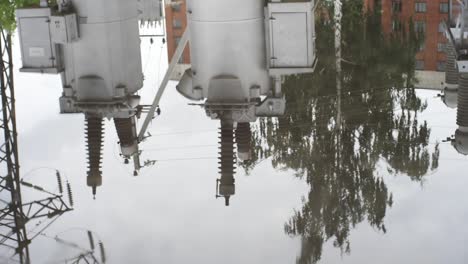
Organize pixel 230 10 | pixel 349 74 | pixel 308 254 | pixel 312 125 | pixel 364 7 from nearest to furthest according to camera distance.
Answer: pixel 230 10 < pixel 308 254 < pixel 312 125 < pixel 349 74 < pixel 364 7

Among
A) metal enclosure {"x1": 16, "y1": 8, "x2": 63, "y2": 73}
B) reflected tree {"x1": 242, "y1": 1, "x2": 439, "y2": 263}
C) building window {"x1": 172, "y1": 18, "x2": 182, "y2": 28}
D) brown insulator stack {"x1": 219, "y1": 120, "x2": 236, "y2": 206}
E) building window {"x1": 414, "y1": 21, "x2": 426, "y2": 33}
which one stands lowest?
reflected tree {"x1": 242, "y1": 1, "x2": 439, "y2": 263}

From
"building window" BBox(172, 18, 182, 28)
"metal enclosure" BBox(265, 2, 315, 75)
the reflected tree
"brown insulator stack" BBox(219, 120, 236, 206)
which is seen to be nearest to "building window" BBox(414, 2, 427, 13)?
the reflected tree

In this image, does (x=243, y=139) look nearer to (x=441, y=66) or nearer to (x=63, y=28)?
(x=63, y=28)

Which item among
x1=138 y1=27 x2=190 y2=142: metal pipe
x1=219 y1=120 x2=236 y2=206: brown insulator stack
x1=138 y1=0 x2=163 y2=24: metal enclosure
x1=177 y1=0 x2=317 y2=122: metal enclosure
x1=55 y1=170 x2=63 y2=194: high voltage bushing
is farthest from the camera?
x1=55 y1=170 x2=63 y2=194: high voltage bushing

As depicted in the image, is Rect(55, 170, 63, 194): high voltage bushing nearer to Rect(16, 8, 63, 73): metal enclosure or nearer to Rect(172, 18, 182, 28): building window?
Rect(16, 8, 63, 73): metal enclosure

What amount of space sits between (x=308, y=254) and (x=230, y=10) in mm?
6809

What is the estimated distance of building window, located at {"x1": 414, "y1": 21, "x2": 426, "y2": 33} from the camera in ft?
92.2

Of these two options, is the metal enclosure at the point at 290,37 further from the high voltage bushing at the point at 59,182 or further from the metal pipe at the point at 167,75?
the high voltage bushing at the point at 59,182

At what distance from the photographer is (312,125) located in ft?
71.9

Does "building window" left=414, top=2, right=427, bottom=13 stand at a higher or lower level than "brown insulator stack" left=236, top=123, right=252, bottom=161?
higher

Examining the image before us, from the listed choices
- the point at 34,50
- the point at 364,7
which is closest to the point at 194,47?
the point at 34,50

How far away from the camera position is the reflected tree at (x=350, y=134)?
672 inches

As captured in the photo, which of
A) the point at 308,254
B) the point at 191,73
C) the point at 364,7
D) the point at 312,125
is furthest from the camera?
the point at 364,7

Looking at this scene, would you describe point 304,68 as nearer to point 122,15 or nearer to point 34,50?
point 122,15
